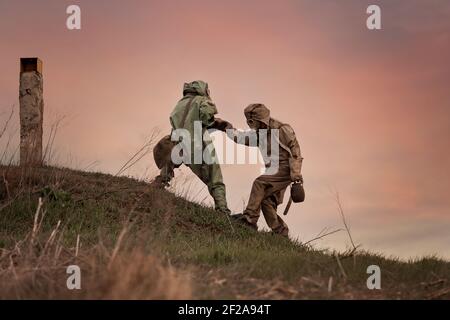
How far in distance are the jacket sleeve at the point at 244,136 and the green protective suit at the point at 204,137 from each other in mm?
404

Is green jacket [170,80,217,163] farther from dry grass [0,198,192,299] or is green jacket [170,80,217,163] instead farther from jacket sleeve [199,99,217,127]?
dry grass [0,198,192,299]

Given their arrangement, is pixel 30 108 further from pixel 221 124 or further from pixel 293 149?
pixel 293 149

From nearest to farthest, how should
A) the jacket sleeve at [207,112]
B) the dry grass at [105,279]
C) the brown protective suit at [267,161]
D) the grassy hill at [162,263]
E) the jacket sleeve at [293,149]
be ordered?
the dry grass at [105,279]
the grassy hill at [162,263]
the jacket sleeve at [293,149]
the brown protective suit at [267,161]
the jacket sleeve at [207,112]

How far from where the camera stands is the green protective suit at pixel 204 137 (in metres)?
10.9

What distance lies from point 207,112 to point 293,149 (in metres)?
1.63

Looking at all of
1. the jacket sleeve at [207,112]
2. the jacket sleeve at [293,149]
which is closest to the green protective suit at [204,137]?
the jacket sleeve at [207,112]

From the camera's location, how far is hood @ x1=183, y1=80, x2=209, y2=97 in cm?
1130

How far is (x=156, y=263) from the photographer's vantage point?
490cm

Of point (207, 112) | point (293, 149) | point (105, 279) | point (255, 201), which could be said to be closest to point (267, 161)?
point (293, 149)

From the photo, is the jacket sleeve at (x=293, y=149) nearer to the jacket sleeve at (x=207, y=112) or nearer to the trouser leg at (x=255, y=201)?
the trouser leg at (x=255, y=201)

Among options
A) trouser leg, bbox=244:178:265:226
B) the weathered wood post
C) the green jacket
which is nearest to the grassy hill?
trouser leg, bbox=244:178:265:226

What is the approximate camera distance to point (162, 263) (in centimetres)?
614
